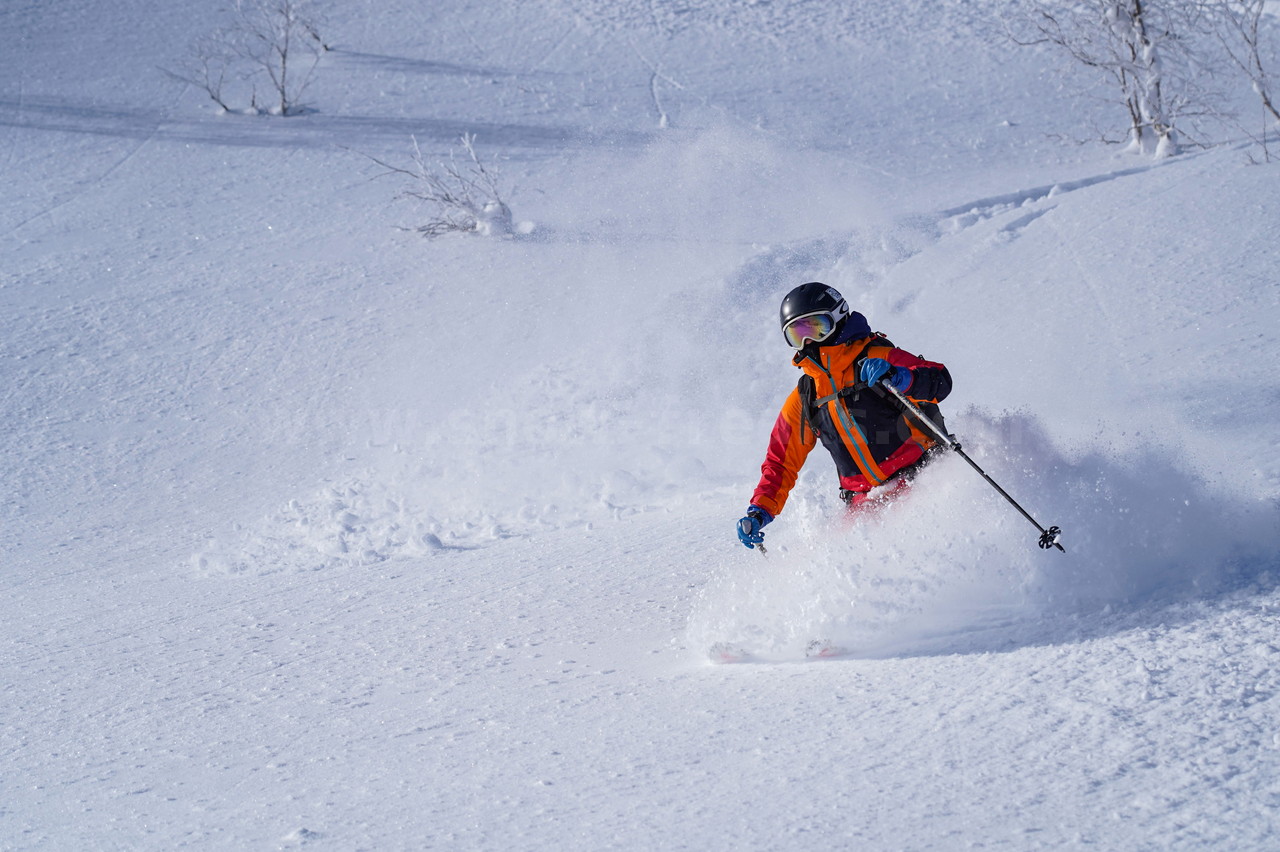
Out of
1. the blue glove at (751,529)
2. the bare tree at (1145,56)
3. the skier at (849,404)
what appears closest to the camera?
the skier at (849,404)

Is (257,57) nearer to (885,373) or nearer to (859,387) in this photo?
(859,387)

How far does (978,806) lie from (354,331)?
32.5ft

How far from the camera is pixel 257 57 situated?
60.3 ft

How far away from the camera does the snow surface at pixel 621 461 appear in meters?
2.75

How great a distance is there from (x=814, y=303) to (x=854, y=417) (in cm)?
51

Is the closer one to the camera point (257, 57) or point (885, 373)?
point (885, 373)

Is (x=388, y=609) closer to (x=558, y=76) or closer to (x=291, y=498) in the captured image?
(x=291, y=498)

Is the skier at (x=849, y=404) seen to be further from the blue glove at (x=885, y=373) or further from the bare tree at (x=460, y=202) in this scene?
the bare tree at (x=460, y=202)

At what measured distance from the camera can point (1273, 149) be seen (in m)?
10.5

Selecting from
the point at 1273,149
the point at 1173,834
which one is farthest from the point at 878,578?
the point at 1273,149

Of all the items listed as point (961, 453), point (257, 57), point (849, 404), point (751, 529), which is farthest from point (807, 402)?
point (257, 57)

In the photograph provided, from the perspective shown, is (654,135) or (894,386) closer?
(894,386)

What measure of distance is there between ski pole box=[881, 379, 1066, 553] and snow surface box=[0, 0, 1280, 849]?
0.10 metres

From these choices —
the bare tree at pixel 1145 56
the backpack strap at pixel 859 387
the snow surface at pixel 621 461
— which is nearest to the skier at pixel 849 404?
the backpack strap at pixel 859 387
